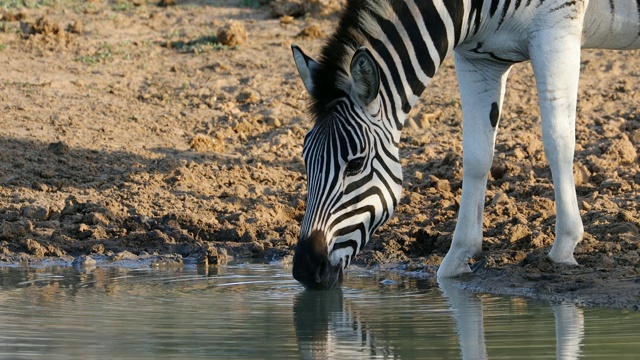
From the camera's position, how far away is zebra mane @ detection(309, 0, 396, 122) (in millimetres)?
6637

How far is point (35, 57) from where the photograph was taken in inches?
511

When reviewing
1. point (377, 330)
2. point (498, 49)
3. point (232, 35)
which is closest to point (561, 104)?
point (498, 49)

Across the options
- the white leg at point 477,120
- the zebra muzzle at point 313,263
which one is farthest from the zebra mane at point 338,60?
the white leg at point 477,120

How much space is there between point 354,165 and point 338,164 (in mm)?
107

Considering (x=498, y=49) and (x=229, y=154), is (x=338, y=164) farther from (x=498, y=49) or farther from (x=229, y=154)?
(x=229, y=154)

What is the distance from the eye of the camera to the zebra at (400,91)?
662 centimetres

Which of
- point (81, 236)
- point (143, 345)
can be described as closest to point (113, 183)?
point (81, 236)

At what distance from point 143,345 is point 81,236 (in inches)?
150

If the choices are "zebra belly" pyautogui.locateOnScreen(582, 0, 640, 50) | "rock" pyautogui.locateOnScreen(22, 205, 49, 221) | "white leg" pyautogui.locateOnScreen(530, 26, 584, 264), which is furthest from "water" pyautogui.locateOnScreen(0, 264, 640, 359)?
"zebra belly" pyautogui.locateOnScreen(582, 0, 640, 50)

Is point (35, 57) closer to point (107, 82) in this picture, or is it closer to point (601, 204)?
point (107, 82)

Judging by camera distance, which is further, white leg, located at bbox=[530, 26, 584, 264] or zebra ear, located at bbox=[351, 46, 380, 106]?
white leg, located at bbox=[530, 26, 584, 264]

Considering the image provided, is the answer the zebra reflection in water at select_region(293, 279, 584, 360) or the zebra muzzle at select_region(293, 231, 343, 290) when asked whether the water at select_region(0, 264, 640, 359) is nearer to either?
the zebra reflection in water at select_region(293, 279, 584, 360)

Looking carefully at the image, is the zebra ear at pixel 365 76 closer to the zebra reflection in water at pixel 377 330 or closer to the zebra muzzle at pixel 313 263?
the zebra muzzle at pixel 313 263

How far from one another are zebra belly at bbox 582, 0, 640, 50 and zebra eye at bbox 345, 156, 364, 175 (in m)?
1.84
